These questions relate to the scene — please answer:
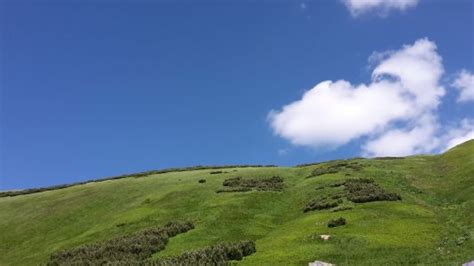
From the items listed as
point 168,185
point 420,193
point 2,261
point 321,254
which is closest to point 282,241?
point 321,254

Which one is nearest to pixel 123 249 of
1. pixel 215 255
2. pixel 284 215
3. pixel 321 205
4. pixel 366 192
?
pixel 215 255

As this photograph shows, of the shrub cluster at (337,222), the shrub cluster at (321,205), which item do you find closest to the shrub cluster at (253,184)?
the shrub cluster at (321,205)

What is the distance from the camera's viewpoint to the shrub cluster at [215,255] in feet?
107

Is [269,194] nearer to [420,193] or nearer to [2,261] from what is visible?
[420,193]

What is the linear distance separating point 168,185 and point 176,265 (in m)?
43.9

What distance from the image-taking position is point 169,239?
43.9 meters

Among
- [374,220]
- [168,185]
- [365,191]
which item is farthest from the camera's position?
[168,185]

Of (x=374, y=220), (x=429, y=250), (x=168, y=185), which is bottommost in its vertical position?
(x=429, y=250)

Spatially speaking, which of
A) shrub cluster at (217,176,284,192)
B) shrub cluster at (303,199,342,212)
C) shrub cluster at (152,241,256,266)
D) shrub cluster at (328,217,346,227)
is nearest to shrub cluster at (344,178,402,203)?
shrub cluster at (303,199,342,212)

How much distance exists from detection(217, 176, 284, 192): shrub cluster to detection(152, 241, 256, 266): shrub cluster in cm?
2676

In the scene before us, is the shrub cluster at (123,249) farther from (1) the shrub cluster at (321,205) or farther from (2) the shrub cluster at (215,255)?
(1) the shrub cluster at (321,205)

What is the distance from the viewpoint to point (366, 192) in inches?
2119

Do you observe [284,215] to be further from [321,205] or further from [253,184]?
[253,184]

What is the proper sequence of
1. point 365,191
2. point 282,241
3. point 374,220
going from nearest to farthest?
point 282,241, point 374,220, point 365,191
